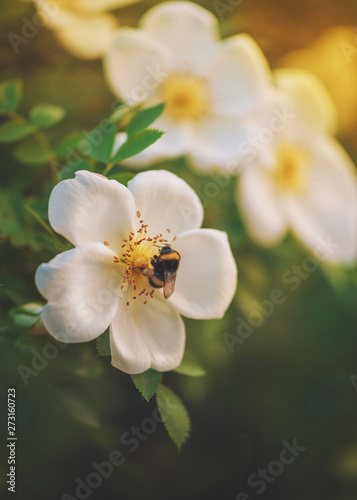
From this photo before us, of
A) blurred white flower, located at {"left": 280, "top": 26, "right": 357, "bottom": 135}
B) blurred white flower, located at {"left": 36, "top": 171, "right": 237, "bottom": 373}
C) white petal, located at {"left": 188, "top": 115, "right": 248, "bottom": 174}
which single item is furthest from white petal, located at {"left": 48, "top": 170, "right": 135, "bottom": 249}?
blurred white flower, located at {"left": 280, "top": 26, "right": 357, "bottom": 135}

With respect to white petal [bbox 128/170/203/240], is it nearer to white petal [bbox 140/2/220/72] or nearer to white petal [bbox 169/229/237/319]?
white petal [bbox 169/229/237/319]

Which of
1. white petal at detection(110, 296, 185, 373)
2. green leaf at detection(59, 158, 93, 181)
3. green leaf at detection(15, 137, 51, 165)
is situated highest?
green leaf at detection(59, 158, 93, 181)

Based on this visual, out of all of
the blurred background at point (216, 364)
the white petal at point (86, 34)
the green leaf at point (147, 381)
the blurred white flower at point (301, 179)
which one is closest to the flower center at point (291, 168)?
the blurred white flower at point (301, 179)

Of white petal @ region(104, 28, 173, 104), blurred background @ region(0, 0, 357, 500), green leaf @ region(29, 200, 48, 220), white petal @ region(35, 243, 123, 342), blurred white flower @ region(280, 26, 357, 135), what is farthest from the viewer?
blurred white flower @ region(280, 26, 357, 135)

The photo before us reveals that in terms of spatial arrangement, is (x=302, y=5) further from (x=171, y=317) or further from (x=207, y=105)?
(x=171, y=317)

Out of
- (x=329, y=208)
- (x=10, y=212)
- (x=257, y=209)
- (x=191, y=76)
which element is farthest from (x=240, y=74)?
(x=10, y=212)

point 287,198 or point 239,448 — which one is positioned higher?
point 287,198

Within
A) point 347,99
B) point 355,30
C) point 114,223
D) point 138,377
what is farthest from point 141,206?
point 355,30
